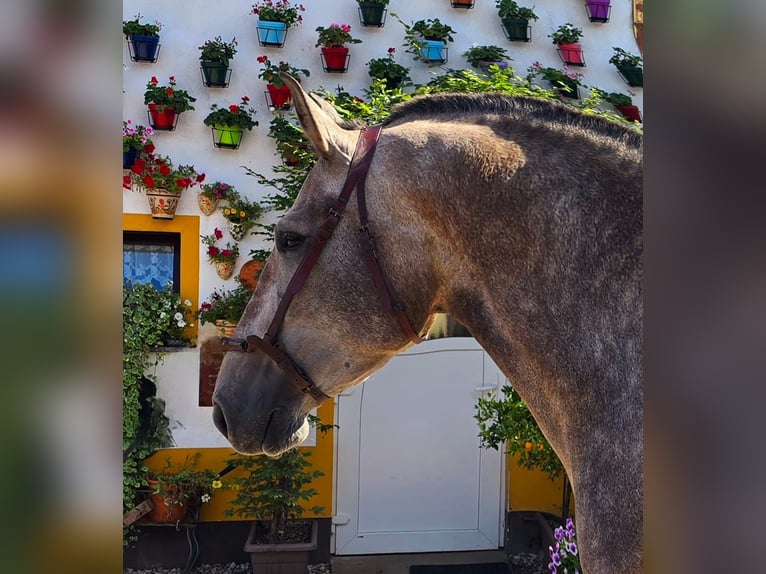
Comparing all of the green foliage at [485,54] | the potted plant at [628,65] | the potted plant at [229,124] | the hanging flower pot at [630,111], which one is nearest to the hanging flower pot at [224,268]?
the potted plant at [229,124]

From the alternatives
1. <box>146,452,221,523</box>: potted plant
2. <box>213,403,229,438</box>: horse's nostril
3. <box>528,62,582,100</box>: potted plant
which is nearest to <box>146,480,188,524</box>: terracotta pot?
<box>146,452,221,523</box>: potted plant

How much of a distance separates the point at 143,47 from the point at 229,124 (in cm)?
84

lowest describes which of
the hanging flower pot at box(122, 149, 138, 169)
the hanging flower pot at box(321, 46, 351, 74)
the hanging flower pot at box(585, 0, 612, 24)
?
the hanging flower pot at box(122, 149, 138, 169)

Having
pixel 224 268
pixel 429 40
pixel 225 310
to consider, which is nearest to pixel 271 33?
pixel 429 40

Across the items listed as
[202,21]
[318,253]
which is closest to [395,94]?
[202,21]

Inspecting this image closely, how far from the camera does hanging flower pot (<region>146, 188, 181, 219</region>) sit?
4.96 meters

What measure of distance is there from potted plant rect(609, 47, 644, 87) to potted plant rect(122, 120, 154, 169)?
3667 mm

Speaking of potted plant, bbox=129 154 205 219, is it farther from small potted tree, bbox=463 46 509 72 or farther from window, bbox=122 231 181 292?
small potted tree, bbox=463 46 509 72

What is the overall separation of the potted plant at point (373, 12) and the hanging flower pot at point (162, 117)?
1.62 meters

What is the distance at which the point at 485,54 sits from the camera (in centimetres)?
520

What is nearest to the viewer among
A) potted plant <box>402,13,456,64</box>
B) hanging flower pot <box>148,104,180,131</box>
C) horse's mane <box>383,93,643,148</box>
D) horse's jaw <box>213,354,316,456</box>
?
horse's mane <box>383,93,643,148</box>

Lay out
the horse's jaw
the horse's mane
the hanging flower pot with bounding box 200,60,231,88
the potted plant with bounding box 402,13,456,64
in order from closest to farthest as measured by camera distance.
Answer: the horse's mane, the horse's jaw, the hanging flower pot with bounding box 200,60,231,88, the potted plant with bounding box 402,13,456,64
